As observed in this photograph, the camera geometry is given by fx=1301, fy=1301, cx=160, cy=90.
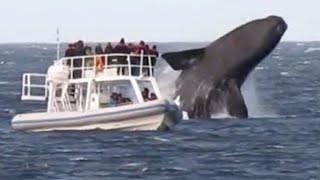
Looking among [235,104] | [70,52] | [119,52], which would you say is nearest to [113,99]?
[119,52]

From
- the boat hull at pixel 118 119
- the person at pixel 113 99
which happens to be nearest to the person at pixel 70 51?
the person at pixel 113 99

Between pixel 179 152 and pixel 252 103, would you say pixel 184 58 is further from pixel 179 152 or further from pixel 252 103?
pixel 179 152

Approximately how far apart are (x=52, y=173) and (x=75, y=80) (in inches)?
445

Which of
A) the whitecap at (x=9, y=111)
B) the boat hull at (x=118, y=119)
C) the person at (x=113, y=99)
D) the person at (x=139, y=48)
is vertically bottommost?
the whitecap at (x=9, y=111)

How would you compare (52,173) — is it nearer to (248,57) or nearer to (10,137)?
(10,137)

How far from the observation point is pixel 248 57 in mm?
A: 47344

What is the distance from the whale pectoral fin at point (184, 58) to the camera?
46562 millimetres

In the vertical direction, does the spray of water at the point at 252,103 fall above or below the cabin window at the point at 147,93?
below

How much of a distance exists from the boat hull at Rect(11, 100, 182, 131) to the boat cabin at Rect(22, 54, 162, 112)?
3.60ft

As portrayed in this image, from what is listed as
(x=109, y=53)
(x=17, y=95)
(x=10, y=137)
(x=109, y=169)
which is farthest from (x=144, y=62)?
(x=17, y=95)

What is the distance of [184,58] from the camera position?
47094mm

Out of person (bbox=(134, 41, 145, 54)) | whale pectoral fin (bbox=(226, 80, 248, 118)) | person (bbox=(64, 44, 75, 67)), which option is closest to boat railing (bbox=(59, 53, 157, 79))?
person (bbox=(134, 41, 145, 54))

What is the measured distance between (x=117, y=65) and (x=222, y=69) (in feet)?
21.1

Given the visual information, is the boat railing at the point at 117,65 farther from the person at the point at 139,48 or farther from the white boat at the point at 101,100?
the person at the point at 139,48
